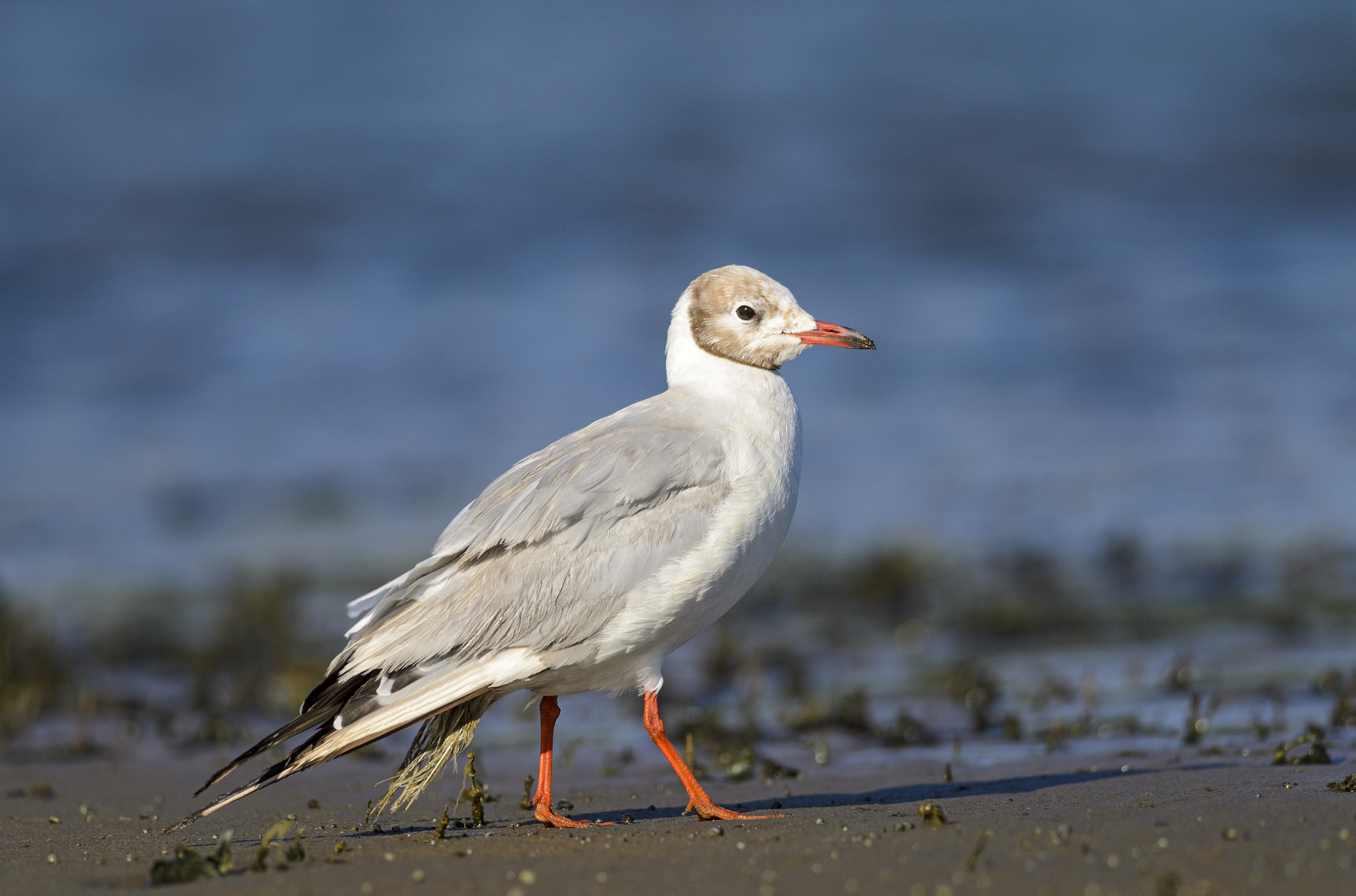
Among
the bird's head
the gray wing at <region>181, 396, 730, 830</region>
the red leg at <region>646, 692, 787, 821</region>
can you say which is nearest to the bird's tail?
the gray wing at <region>181, 396, 730, 830</region>

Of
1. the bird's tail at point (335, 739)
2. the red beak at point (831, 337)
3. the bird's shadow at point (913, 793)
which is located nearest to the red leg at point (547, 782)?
the bird's shadow at point (913, 793)

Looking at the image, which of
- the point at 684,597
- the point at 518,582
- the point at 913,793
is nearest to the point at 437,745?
the point at 518,582

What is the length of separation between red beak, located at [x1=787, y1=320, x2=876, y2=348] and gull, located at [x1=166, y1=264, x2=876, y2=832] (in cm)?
66

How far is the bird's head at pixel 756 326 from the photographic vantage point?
5668 millimetres

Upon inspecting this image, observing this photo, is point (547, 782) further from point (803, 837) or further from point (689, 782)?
point (803, 837)

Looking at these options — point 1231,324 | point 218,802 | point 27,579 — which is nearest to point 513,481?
point 218,802

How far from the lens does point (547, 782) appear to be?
5.02m

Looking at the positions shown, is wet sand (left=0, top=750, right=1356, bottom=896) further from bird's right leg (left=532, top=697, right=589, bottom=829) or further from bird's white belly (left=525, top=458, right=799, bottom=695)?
bird's white belly (left=525, top=458, right=799, bottom=695)

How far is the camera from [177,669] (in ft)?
28.9

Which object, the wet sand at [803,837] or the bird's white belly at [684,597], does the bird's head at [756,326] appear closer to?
the bird's white belly at [684,597]

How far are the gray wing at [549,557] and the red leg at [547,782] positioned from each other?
1.89 ft

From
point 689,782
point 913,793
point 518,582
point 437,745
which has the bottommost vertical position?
point 913,793

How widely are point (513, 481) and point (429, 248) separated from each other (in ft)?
48.2

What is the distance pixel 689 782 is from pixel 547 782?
0.53 metres
